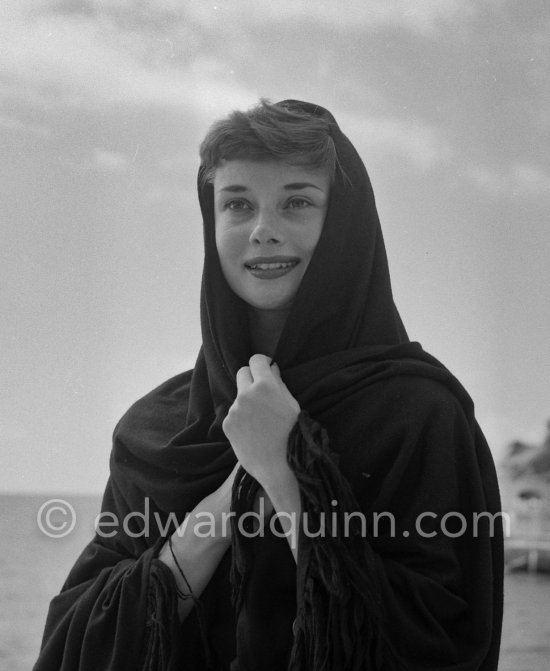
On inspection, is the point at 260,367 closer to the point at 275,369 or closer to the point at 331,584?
the point at 275,369

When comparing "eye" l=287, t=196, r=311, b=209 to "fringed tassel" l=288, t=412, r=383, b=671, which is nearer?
"fringed tassel" l=288, t=412, r=383, b=671

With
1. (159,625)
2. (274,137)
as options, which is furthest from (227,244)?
(159,625)

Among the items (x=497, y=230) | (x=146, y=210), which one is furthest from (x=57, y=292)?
(x=497, y=230)

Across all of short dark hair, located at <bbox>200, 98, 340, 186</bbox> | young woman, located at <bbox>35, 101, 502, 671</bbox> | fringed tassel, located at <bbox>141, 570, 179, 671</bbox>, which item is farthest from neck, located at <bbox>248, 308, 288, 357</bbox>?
fringed tassel, located at <bbox>141, 570, 179, 671</bbox>

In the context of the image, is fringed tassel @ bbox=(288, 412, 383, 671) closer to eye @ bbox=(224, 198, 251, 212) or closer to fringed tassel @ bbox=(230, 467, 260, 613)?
fringed tassel @ bbox=(230, 467, 260, 613)

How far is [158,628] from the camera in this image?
1259 millimetres

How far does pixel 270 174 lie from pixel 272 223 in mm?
66

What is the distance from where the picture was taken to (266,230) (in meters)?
1.31

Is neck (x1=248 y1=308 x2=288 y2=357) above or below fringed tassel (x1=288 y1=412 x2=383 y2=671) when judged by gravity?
above

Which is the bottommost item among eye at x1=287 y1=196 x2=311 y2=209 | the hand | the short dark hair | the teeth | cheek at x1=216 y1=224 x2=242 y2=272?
the hand

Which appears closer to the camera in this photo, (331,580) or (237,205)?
(331,580)

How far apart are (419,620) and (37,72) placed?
6.48 feet

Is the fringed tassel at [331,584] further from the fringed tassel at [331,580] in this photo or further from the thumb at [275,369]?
the thumb at [275,369]

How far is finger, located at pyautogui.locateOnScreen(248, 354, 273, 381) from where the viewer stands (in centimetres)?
127
